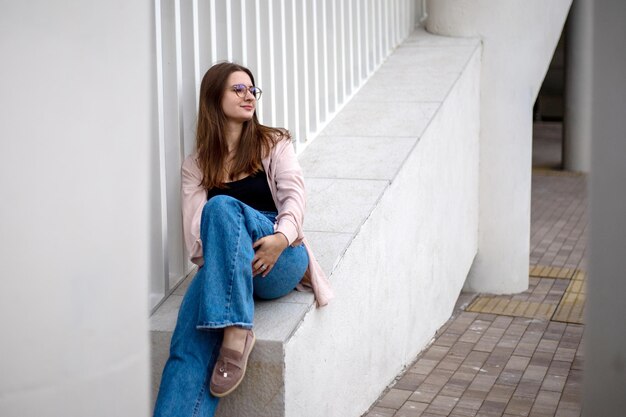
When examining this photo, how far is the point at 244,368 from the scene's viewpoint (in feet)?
9.80

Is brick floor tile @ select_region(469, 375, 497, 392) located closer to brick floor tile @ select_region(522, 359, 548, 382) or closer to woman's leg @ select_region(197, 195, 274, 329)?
brick floor tile @ select_region(522, 359, 548, 382)

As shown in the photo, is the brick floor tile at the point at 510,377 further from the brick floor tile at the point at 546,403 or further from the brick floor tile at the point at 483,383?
the brick floor tile at the point at 546,403

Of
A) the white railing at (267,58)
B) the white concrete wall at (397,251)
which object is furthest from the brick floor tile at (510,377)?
the white railing at (267,58)

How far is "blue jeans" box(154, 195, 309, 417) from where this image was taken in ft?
9.59

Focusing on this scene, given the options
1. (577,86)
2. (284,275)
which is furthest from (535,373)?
(577,86)

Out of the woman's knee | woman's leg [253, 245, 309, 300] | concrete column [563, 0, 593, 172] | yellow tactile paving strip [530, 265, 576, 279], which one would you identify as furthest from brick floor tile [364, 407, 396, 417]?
concrete column [563, 0, 593, 172]

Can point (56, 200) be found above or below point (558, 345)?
above

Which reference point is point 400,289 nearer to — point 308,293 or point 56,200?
point 308,293

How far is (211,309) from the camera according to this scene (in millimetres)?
2920

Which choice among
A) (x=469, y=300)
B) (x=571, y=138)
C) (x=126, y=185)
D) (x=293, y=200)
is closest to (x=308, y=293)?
(x=293, y=200)

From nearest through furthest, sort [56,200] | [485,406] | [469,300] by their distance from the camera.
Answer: [56,200], [485,406], [469,300]

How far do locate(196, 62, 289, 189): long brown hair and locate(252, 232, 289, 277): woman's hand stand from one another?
0.38 metres

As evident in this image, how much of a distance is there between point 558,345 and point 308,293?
6.88 feet

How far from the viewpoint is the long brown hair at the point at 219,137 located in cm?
339
